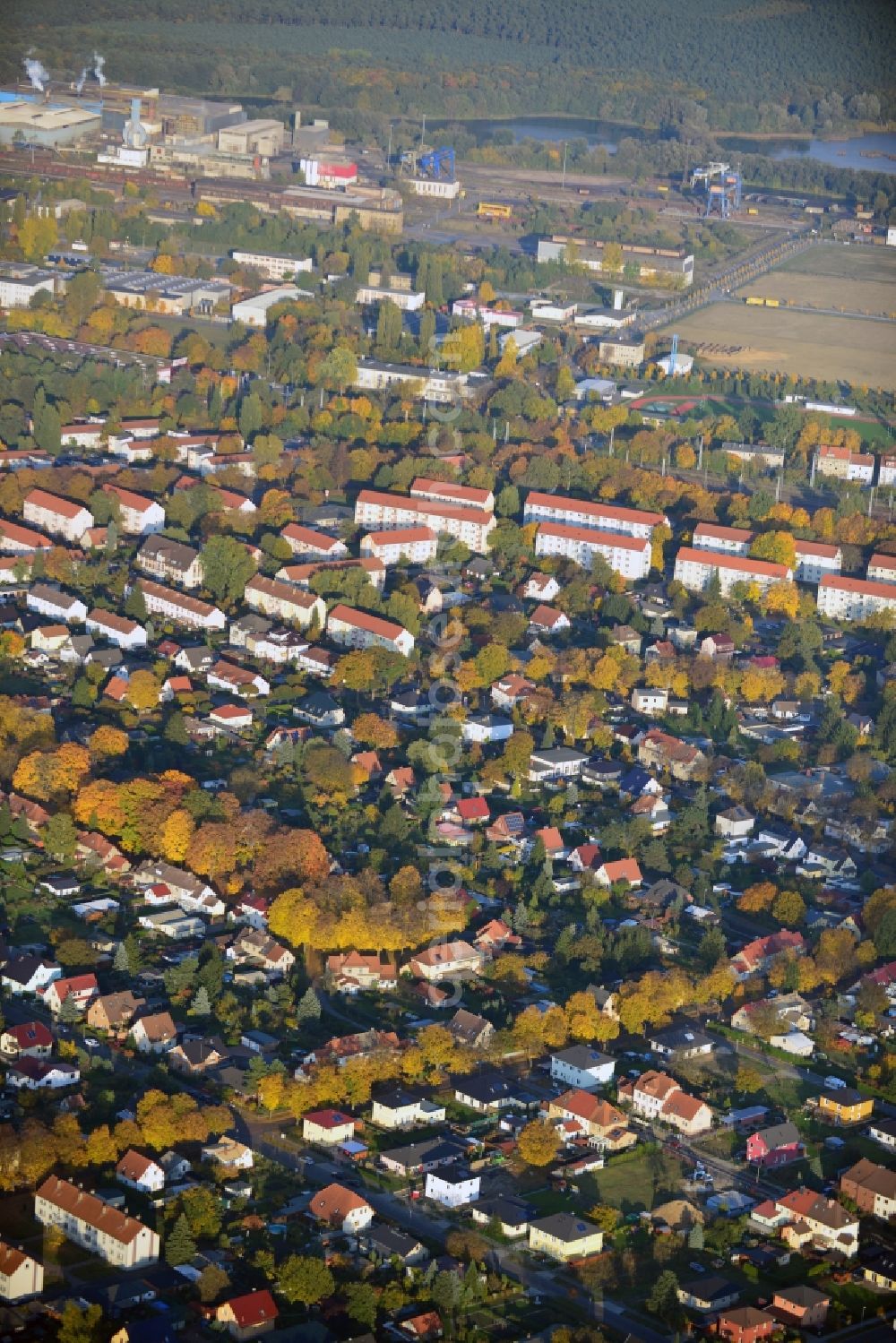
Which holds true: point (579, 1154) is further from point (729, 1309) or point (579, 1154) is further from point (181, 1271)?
point (181, 1271)

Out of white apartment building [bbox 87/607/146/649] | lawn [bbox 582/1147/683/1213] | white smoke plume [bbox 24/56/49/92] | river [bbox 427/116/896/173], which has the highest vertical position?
white smoke plume [bbox 24/56/49/92]

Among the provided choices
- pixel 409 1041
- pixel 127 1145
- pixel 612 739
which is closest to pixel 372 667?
pixel 612 739

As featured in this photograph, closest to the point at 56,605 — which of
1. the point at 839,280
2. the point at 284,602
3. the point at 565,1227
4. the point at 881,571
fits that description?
the point at 284,602

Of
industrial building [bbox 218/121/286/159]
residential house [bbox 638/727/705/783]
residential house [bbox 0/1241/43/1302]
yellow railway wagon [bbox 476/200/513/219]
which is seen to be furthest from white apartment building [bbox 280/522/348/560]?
industrial building [bbox 218/121/286/159]

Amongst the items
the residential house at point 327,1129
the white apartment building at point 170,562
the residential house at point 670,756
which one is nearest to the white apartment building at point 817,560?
the residential house at point 670,756

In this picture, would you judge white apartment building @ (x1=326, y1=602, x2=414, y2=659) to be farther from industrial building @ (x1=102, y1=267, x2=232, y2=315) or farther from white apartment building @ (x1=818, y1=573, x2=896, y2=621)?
industrial building @ (x1=102, y1=267, x2=232, y2=315)

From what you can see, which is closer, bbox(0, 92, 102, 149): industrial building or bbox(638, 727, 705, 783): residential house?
bbox(638, 727, 705, 783): residential house

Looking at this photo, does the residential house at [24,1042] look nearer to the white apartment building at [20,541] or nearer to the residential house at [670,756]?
the residential house at [670,756]
